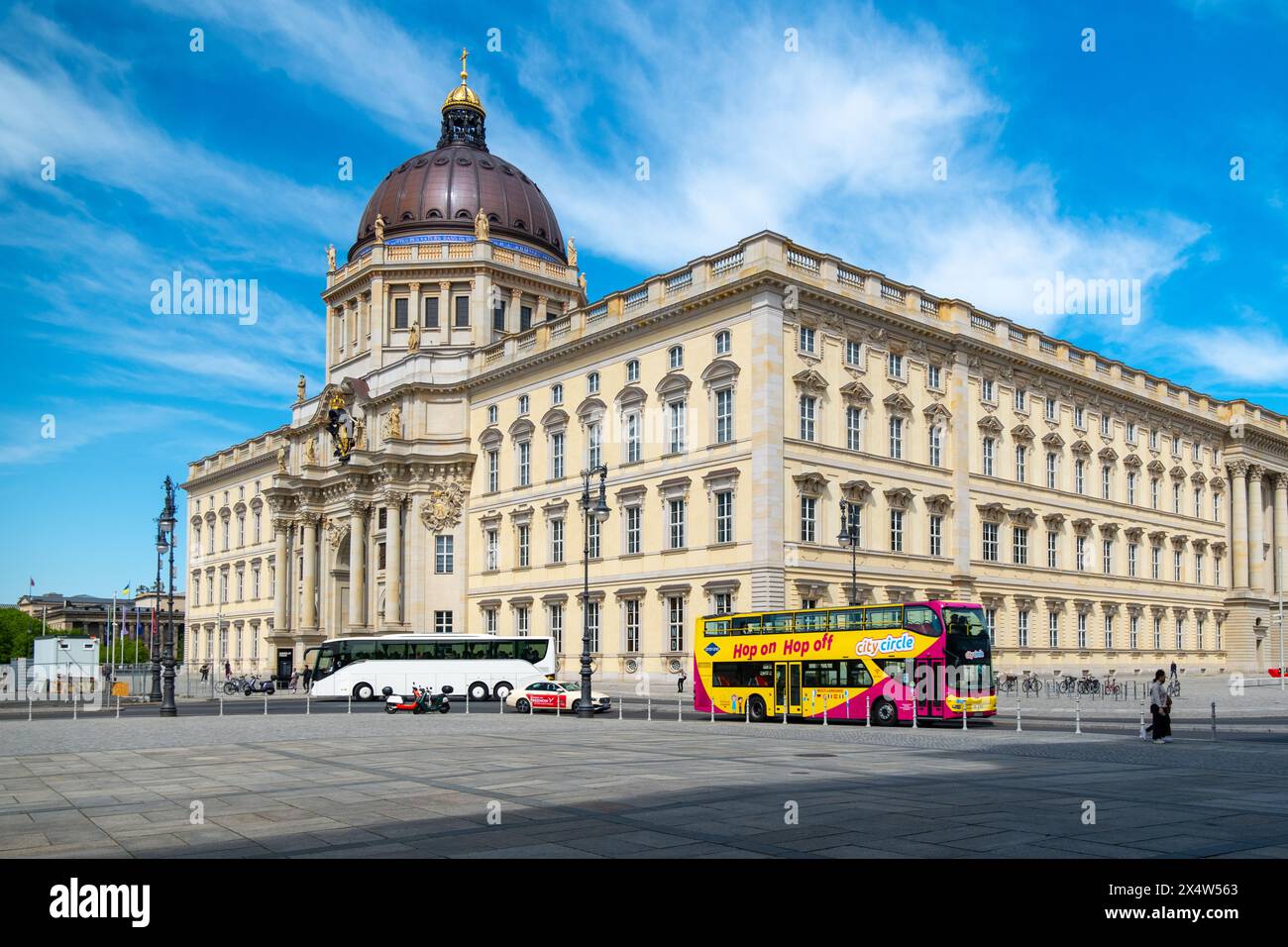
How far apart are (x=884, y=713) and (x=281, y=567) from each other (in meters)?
64.1

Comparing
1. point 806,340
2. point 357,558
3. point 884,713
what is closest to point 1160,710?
point 884,713

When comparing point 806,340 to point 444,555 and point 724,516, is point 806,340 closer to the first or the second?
A: point 724,516

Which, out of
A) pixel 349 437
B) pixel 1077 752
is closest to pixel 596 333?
pixel 349 437

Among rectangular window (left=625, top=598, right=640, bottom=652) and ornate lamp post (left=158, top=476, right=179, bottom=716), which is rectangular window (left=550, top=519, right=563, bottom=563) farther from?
ornate lamp post (left=158, top=476, right=179, bottom=716)

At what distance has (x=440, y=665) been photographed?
58.5m

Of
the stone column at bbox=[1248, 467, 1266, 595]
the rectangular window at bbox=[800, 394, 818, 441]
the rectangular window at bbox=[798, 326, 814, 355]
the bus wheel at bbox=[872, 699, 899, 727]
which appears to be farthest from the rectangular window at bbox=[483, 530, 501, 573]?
the stone column at bbox=[1248, 467, 1266, 595]

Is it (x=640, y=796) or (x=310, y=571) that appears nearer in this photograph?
(x=640, y=796)

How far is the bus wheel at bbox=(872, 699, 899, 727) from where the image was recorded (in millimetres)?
35531

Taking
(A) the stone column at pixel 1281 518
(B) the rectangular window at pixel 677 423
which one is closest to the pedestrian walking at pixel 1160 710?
(B) the rectangular window at pixel 677 423

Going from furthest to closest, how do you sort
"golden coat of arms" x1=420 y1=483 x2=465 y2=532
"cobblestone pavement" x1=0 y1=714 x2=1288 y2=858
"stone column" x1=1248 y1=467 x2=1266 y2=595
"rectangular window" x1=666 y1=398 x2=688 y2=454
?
"stone column" x1=1248 y1=467 x2=1266 y2=595
"golden coat of arms" x1=420 y1=483 x2=465 y2=532
"rectangular window" x1=666 y1=398 x2=688 y2=454
"cobblestone pavement" x1=0 y1=714 x2=1288 y2=858

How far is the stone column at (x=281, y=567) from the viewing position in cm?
8931

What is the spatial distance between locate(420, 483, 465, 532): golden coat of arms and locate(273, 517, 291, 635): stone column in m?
21.0
